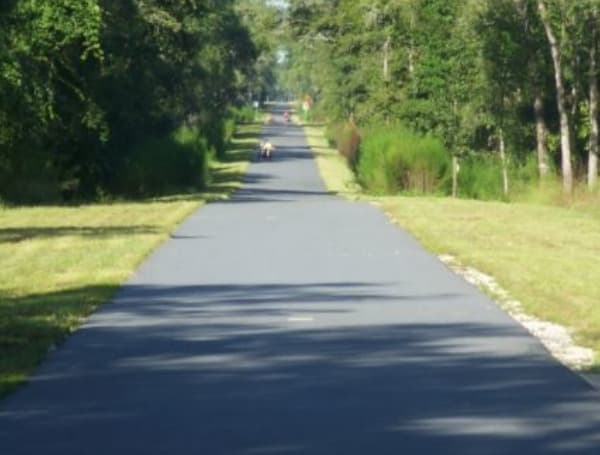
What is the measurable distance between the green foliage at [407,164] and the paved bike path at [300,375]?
28167 mm

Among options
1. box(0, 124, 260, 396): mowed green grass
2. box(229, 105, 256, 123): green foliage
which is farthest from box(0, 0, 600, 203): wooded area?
box(229, 105, 256, 123): green foliage

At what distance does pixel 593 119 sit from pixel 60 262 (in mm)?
22488

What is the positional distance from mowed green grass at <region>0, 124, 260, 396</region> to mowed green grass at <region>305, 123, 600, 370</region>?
14.7 feet

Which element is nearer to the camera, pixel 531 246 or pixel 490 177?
pixel 531 246

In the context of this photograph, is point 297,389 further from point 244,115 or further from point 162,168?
point 244,115

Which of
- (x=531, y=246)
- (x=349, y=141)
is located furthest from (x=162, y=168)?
Answer: (x=531, y=246)

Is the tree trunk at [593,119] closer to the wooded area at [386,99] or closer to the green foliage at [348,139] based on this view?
the wooded area at [386,99]

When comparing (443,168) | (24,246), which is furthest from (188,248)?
(443,168)

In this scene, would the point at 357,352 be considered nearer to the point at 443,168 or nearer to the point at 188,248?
the point at 188,248

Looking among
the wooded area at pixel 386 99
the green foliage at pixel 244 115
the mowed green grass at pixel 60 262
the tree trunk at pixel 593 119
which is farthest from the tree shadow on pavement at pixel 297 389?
the green foliage at pixel 244 115

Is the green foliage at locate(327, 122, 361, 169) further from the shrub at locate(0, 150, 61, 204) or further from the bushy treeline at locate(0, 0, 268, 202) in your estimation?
the shrub at locate(0, 150, 61, 204)

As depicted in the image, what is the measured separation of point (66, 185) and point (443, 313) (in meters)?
27.6

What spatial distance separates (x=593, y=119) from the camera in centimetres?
4109

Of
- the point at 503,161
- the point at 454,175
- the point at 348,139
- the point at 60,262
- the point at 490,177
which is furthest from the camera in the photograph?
the point at 348,139
